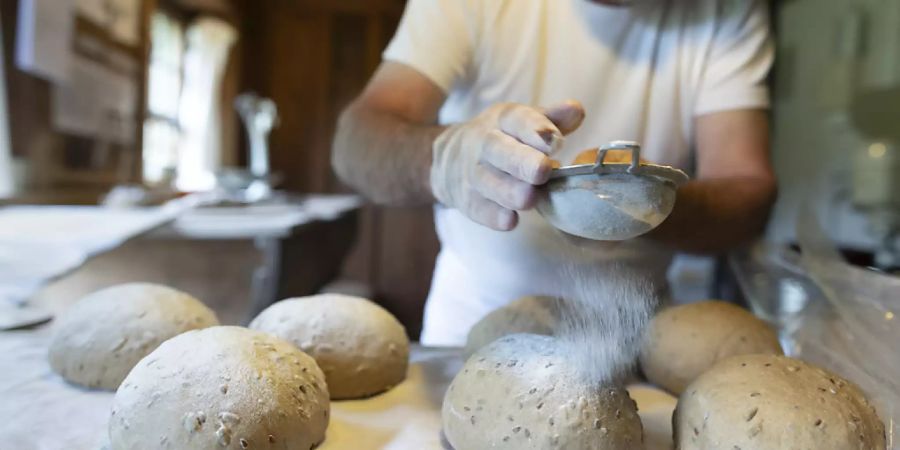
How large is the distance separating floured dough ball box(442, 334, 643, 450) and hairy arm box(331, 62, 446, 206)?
311mm

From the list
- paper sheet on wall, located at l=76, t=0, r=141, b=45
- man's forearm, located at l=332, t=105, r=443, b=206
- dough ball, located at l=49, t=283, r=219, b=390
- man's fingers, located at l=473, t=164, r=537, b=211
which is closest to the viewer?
man's fingers, located at l=473, t=164, r=537, b=211

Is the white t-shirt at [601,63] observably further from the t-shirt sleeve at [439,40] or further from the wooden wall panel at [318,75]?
the wooden wall panel at [318,75]

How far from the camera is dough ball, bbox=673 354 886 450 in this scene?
0.55 m

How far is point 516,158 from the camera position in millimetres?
579

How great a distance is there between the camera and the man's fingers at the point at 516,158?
1.84 feet

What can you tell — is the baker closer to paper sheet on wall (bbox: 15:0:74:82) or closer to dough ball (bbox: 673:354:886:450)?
dough ball (bbox: 673:354:886:450)

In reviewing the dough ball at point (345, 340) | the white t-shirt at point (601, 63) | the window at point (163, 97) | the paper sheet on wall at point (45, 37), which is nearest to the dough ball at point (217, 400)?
the dough ball at point (345, 340)

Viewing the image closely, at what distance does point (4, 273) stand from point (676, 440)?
3.49 feet

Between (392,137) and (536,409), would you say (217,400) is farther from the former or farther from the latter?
(392,137)

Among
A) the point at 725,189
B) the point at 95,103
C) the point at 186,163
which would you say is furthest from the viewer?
the point at 186,163

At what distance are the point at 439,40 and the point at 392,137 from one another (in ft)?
0.86

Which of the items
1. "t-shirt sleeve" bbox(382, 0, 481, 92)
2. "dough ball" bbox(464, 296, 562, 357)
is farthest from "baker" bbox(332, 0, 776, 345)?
"dough ball" bbox(464, 296, 562, 357)

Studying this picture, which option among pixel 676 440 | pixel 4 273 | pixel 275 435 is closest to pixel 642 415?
pixel 676 440

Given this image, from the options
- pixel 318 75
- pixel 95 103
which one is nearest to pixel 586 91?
pixel 95 103
